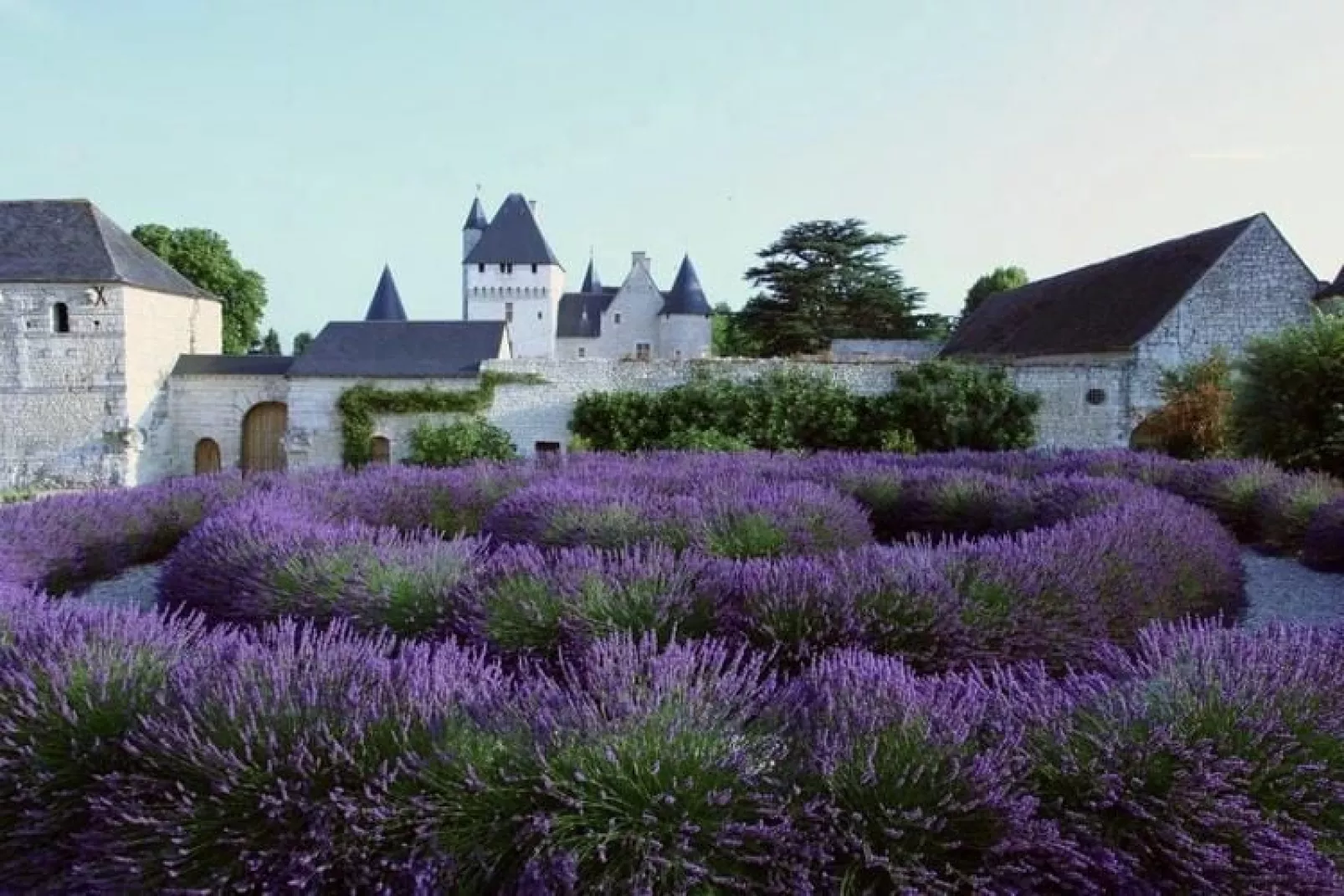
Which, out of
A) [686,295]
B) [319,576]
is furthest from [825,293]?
[319,576]

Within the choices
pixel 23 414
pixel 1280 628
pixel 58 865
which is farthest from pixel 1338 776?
pixel 23 414

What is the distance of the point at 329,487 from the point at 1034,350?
15.1 m

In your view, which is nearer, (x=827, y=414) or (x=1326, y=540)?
(x=1326, y=540)

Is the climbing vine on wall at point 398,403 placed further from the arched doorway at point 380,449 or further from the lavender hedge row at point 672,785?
the lavender hedge row at point 672,785

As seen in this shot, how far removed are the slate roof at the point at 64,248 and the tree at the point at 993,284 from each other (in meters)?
27.7

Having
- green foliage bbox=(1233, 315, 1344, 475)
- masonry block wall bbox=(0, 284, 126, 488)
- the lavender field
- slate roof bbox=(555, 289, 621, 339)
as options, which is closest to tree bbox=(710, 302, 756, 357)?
slate roof bbox=(555, 289, 621, 339)

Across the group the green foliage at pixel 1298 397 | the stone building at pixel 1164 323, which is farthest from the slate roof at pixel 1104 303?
the green foliage at pixel 1298 397

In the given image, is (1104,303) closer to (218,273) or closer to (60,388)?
(60,388)

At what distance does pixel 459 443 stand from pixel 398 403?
187 centimetres

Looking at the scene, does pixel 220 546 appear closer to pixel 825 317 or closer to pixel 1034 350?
pixel 1034 350

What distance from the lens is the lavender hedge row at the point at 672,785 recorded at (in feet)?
5.31

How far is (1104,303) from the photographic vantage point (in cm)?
1662

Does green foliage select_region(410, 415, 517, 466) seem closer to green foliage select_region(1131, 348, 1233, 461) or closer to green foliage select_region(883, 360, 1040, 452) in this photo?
green foliage select_region(883, 360, 1040, 452)

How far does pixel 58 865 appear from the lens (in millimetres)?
1842
